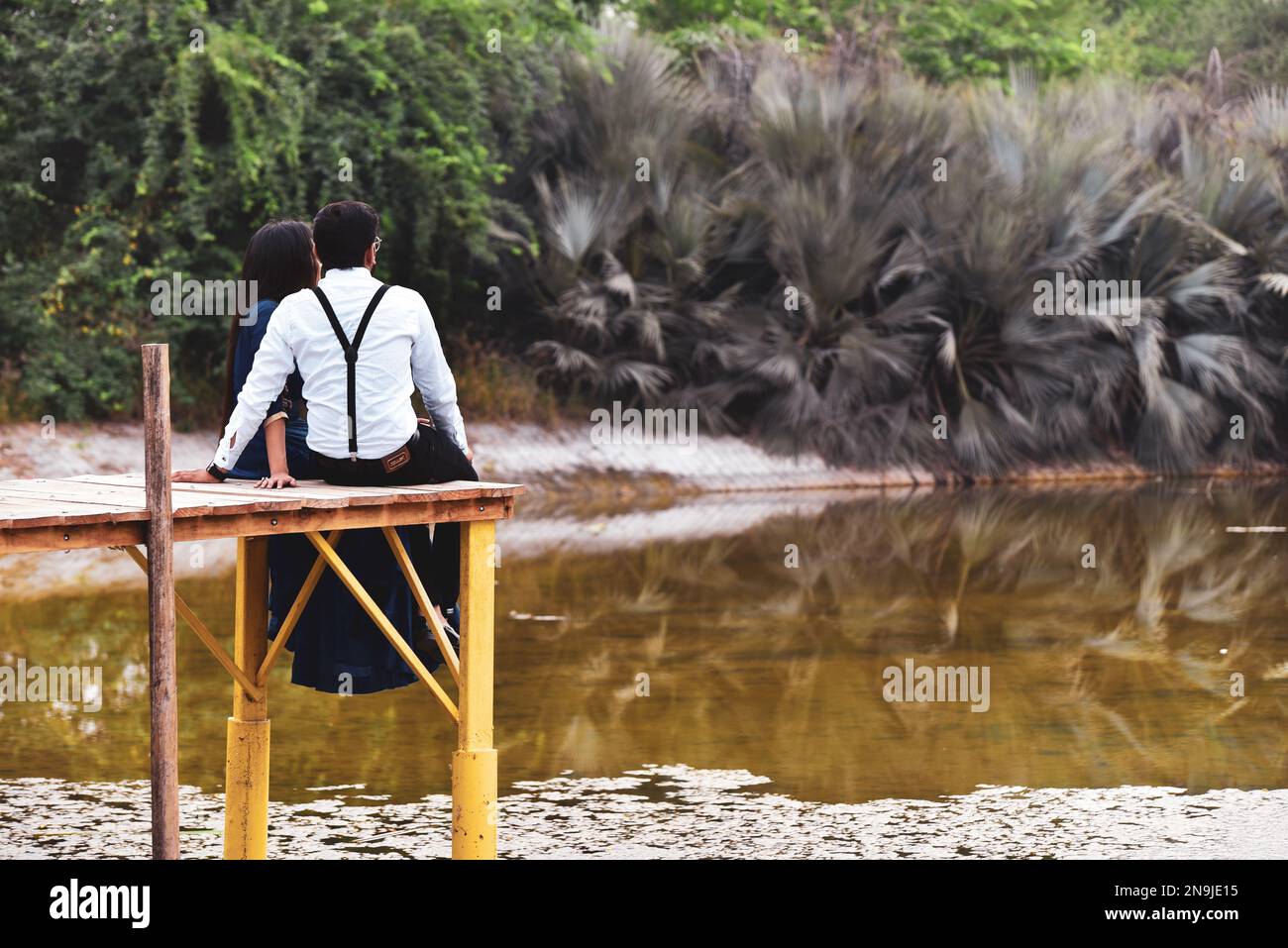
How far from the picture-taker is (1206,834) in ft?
21.4

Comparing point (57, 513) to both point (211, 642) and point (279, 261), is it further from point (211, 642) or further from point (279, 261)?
point (279, 261)

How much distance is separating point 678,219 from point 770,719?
12.7 metres

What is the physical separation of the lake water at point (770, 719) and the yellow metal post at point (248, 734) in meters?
0.36

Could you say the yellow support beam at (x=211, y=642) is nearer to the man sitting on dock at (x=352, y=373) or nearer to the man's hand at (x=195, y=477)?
the man's hand at (x=195, y=477)

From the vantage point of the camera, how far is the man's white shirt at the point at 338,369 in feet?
18.3

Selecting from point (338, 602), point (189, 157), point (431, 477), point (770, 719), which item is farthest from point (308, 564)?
point (189, 157)

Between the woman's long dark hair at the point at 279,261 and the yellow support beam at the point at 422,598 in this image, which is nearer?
A: the yellow support beam at the point at 422,598

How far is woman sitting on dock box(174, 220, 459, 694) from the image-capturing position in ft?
18.7

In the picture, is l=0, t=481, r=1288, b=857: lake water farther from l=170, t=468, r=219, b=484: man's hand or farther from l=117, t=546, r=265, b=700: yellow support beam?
l=170, t=468, r=219, b=484: man's hand

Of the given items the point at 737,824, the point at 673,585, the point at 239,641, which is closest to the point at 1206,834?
the point at 737,824

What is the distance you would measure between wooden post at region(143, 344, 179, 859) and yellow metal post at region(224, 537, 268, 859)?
883mm

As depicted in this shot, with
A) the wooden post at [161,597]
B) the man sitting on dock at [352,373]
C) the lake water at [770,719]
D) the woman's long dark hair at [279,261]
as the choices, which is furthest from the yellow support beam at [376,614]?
the lake water at [770,719]

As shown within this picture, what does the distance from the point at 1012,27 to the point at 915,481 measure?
21119mm

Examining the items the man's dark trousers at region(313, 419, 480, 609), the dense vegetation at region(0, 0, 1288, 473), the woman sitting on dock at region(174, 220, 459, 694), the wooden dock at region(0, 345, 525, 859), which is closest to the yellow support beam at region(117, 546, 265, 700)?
the wooden dock at region(0, 345, 525, 859)
